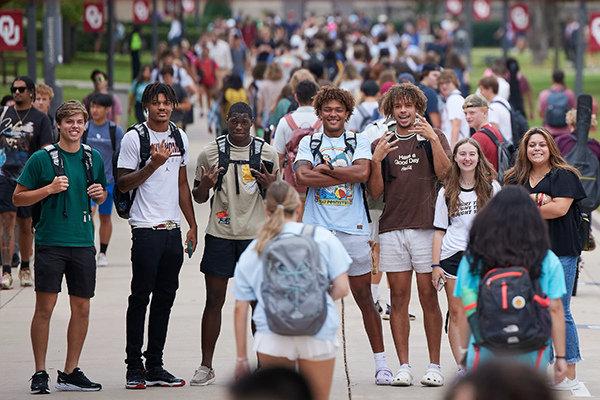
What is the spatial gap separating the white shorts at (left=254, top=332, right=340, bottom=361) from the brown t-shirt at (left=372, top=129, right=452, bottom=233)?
2081 millimetres

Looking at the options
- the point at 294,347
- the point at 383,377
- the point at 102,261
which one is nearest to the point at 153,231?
the point at 383,377

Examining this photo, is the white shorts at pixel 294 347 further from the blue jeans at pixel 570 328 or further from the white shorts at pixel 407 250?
the blue jeans at pixel 570 328

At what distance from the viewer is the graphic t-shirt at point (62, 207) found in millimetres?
6273

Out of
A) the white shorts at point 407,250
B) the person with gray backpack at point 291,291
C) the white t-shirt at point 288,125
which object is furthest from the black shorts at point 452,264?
the white t-shirt at point 288,125

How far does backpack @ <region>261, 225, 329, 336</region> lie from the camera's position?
4520mm

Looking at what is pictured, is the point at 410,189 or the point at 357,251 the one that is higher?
the point at 410,189

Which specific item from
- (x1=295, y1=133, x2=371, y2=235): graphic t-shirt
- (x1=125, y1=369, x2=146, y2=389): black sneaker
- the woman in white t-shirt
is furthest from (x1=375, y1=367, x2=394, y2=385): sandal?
(x1=125, y1=369, x2=146, y2=389): black sneaker

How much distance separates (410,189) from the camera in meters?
6.55

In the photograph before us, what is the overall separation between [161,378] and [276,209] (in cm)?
228

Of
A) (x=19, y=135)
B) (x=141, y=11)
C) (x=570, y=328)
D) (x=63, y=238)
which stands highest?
(x=141, y=11)

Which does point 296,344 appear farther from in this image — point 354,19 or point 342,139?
point 354,19

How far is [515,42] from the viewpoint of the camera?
221ft

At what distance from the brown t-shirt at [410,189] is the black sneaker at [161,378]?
177cm

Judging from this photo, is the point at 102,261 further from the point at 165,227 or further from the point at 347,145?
the point at 347,145
